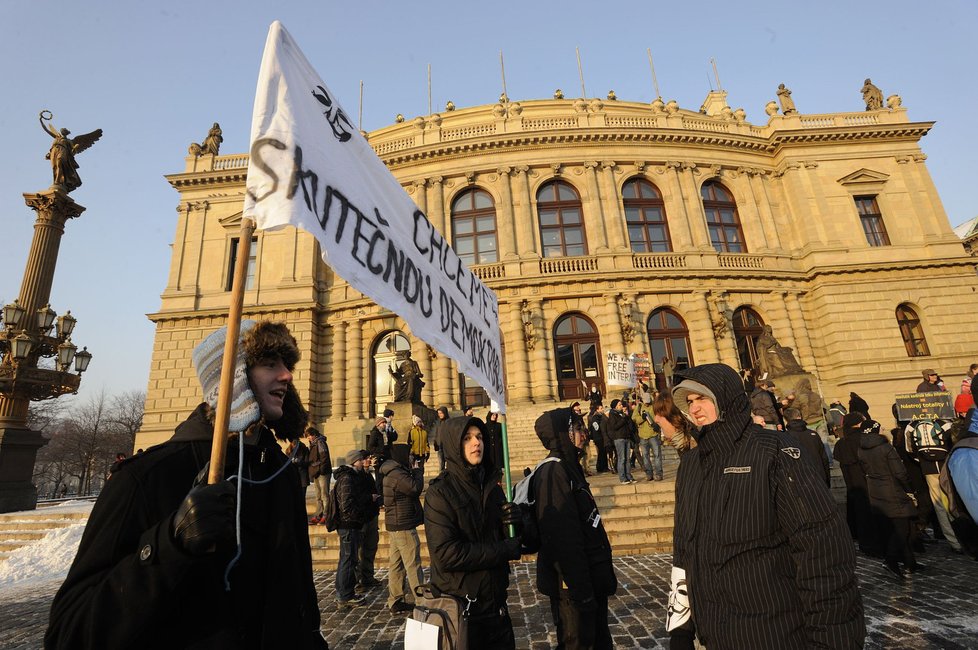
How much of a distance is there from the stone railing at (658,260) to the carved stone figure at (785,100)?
1174 cm

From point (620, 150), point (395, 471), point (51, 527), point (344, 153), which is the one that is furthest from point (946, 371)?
point (51, 527)

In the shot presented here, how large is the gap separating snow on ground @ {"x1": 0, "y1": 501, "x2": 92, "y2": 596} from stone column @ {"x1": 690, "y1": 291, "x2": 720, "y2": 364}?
20.3 meters

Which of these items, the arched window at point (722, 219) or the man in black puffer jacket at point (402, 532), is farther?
the arched window at point (722, 219)

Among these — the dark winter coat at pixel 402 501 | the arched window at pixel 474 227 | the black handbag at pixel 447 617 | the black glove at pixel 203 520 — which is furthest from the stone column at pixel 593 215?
the black glove at pixel 203 520

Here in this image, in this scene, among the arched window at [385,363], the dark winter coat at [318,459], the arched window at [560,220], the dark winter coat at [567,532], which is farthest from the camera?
the arched window at [560,220]

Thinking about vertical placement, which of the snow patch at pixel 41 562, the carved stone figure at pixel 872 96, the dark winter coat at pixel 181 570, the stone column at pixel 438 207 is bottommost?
the snow patch at pixel 41 562

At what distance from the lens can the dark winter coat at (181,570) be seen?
44.4 inches

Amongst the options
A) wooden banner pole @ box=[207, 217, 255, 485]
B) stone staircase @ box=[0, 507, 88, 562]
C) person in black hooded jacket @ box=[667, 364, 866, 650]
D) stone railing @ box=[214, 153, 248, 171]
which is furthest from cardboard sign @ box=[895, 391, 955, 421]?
stone railing @ box=[214, 153, 248, 171]

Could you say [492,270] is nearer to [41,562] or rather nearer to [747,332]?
[747,332]

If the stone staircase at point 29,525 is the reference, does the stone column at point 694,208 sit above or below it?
above

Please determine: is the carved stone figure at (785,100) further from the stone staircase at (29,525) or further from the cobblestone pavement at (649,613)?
the stone staircase at (29,525)

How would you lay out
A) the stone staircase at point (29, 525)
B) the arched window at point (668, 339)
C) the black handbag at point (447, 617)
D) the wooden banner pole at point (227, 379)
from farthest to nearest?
1. the arched window at point (668, 339)
2. the stone staircase at point (29, 525)
3. the black handbag at point (447, 617)
4. the wooden banner pole at point (227, 379)

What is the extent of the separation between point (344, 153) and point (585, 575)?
3.01 meters

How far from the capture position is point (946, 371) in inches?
746
